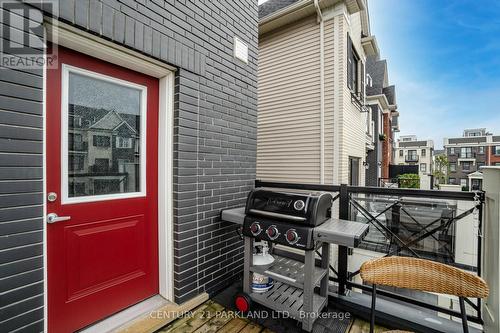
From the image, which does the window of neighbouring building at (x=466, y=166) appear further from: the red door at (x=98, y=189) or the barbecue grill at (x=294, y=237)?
the red door at (x=98, y=189)

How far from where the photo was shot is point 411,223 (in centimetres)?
347

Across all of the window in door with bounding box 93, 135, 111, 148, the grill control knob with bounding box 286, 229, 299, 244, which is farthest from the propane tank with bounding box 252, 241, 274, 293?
the window in door with bounding box 93, 135, 111, 148

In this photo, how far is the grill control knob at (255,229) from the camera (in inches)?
79.7

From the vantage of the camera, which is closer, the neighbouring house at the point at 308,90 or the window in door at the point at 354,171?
the neighbouring house at the point at 308,90

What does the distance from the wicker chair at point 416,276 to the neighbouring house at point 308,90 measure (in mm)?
3716

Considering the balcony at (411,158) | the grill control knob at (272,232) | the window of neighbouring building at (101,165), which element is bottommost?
the grill control knob at (272,232)

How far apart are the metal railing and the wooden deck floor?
1.27ft

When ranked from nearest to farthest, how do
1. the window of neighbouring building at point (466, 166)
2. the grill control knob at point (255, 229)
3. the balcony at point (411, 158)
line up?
the grill control knob at point (255, 229) → the window of neighbouring building at point (466, 166) → the balcony at point (411, 158)

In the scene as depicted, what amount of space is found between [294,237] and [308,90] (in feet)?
14.7

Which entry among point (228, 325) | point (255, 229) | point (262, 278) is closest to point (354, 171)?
point (262, 278)

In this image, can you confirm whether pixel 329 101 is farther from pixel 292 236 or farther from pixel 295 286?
pixel 295 286

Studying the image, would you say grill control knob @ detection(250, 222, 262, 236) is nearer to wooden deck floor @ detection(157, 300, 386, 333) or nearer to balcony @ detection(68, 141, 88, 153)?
wooden deck floor @ detection(157, 300, 386, 333)

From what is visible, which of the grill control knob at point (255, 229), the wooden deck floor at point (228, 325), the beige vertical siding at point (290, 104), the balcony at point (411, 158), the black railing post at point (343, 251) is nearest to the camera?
the wooden deck floor at point (228, 325)

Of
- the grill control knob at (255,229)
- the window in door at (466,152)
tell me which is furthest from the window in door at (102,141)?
the window in door at (466,152)
